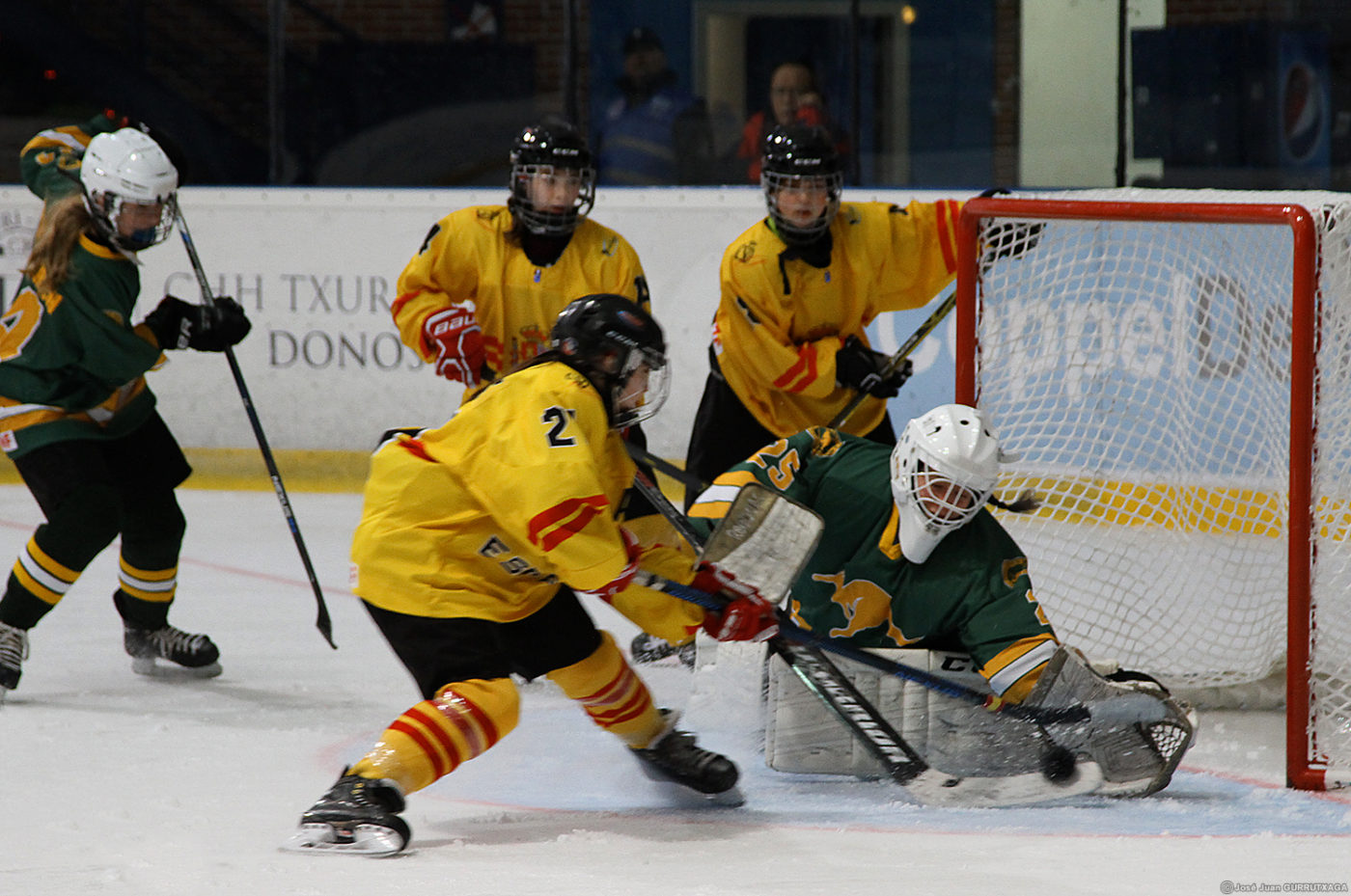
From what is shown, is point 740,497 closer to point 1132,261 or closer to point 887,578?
point 887,578

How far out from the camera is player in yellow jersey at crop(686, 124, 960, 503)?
10.8ft

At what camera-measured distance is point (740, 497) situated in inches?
100

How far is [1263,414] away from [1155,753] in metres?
0.80

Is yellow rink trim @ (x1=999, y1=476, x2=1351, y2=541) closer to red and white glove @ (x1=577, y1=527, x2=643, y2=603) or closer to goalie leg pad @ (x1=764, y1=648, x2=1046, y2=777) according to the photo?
goalie leg pad @ (x1=764, y1=648, x2=1046, y2=777)

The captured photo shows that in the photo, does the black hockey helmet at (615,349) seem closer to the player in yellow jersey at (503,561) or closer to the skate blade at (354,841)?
the player in yellow jersey at (503,561)

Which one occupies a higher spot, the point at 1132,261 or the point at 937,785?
the point at 1132,261

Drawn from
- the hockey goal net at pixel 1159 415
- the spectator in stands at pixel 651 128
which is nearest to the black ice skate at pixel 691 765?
the hockey goal net at pixel 1159 415

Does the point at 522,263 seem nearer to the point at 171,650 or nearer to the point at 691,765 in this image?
the point at 171,650

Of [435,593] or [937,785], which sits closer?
[435,593]

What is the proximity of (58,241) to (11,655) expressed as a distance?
77 centimetres

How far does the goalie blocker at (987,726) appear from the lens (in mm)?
2506

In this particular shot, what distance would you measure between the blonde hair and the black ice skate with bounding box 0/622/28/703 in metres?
0.64

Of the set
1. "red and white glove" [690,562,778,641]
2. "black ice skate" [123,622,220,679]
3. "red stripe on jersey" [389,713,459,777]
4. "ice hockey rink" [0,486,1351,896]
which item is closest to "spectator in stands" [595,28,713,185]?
"ice hockey rink" [0,486,1351,896]

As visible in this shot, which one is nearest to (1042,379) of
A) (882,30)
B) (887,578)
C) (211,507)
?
(887,578)
